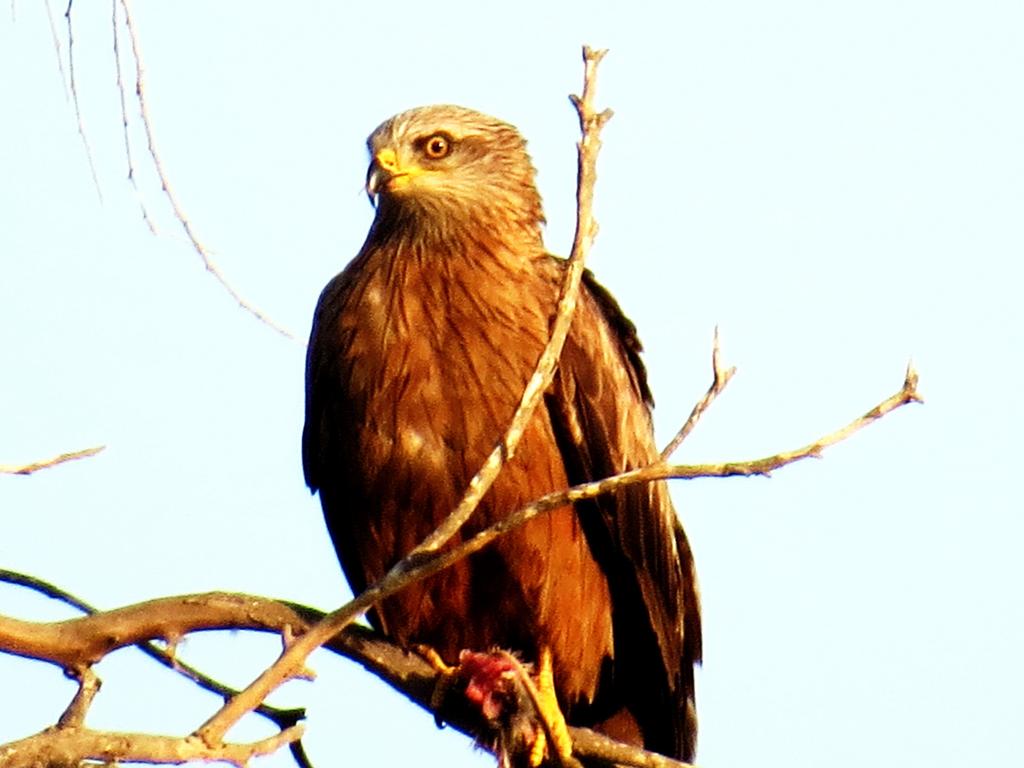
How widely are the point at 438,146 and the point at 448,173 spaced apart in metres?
0.11

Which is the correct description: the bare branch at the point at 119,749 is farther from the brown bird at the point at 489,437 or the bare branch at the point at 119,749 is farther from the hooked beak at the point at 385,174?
the hooked beak at the point at 385,174

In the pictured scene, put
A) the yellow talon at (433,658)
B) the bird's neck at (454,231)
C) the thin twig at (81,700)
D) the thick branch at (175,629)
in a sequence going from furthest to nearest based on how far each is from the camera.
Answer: the bird's neck at (454,231), the yellow talon at (433,658), the thick branch at (175,629), the thin twig at (81,700)

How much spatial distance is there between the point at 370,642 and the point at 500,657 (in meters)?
0.41

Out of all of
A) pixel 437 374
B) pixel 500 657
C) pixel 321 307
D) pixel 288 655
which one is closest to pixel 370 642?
pixel 500 657

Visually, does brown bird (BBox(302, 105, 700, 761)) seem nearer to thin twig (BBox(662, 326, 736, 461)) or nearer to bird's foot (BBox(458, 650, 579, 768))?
bird's foot (BBox(458, 650, 579, 768))

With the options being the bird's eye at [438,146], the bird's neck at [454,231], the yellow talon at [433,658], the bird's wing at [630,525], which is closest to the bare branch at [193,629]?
the yellow talon at [433,658]

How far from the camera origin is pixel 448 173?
620cm

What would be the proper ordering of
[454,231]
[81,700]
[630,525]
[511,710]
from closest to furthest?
[81,700] < [511,710] < [630,525] < [454,231]

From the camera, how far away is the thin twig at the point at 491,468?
12.0 feet

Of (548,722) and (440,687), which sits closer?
(548,722)

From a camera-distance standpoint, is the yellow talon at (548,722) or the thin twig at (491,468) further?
the yellow talon at (548,722)

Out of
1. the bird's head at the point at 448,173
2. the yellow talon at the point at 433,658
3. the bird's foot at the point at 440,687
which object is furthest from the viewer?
the bird's head at the point at 448,173

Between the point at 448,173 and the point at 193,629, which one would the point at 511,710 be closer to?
the point at 193,629

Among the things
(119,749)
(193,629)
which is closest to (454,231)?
(193,629)
